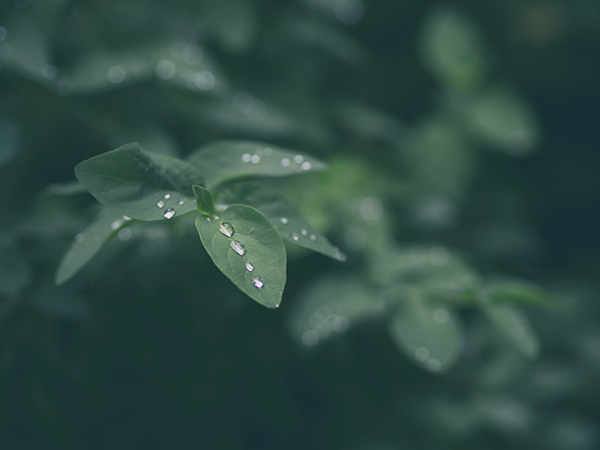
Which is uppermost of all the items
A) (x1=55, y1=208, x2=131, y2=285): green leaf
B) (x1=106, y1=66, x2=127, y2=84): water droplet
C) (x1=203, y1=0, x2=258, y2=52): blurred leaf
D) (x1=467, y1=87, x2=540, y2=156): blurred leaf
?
(x1=467, y1=87, x2=540, y2=156): blurred leaf

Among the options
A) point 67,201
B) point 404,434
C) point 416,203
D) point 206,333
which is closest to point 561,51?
point 416,203

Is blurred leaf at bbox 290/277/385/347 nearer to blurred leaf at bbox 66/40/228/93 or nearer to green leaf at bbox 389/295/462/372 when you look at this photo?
green leaf at bbox 389/295/462/372

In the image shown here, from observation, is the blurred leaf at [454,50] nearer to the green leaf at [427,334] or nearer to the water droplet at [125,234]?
the green leaf at [427,334]

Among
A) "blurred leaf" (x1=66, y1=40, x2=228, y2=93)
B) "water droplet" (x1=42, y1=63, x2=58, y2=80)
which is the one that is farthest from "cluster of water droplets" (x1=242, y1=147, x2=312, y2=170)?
"water droplet" (x1=42, y1=63, x2=58, y2=80)

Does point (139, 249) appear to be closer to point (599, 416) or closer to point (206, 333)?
point (206, 333)

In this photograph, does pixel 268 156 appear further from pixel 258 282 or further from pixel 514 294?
pixel 514 294

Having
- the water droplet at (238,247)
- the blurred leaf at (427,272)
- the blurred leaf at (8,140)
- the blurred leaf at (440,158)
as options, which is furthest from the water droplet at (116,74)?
the blurred leaf at (440,158)

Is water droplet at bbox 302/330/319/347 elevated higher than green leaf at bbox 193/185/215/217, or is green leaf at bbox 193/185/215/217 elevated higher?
green leaf at bbox 193/185/215/217
